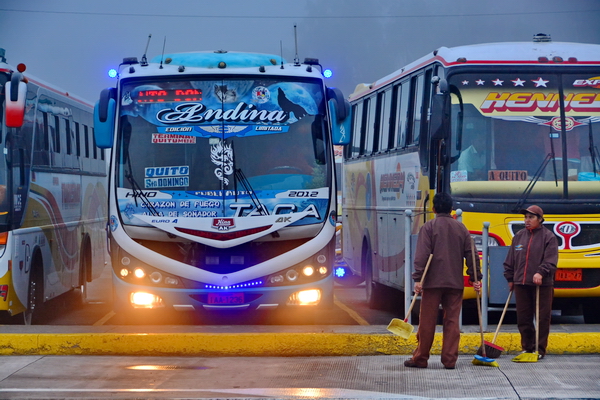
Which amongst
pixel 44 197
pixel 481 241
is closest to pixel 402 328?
pixel 481 241

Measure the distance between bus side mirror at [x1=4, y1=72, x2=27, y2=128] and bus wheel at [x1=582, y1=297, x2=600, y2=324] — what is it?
24.0 ft

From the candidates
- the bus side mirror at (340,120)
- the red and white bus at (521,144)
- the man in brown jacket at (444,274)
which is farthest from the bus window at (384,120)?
the man in brown jacket at (444,274)

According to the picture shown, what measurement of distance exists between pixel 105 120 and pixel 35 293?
9.13 ft

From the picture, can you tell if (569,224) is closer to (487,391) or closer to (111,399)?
(487,391)

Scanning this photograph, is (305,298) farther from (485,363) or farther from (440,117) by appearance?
(485,363)

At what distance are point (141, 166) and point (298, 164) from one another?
1.84m

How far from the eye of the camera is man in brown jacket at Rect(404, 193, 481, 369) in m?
9.59

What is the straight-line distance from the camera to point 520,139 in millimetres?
12352

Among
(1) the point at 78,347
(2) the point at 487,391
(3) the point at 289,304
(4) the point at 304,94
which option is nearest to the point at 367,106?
(4) the point at 304,94

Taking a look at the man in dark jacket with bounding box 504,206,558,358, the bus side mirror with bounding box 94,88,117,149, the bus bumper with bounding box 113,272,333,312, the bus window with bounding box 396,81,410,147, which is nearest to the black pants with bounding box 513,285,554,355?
the man in dark jacket with bounding box 504,206,558,358

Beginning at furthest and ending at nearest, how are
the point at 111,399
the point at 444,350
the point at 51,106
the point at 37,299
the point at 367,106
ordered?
1. the point at 367,106
2. the point at 51,106
3. the point at 37,299
4. the point at 444,350
5. the point at 111,399

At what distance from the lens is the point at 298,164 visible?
12336 millimetres

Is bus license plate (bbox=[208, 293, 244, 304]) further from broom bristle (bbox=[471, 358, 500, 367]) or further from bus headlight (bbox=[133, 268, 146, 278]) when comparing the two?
broom bristle (bbox=[471, 358, 500, 367])

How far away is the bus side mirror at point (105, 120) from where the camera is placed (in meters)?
12.2
